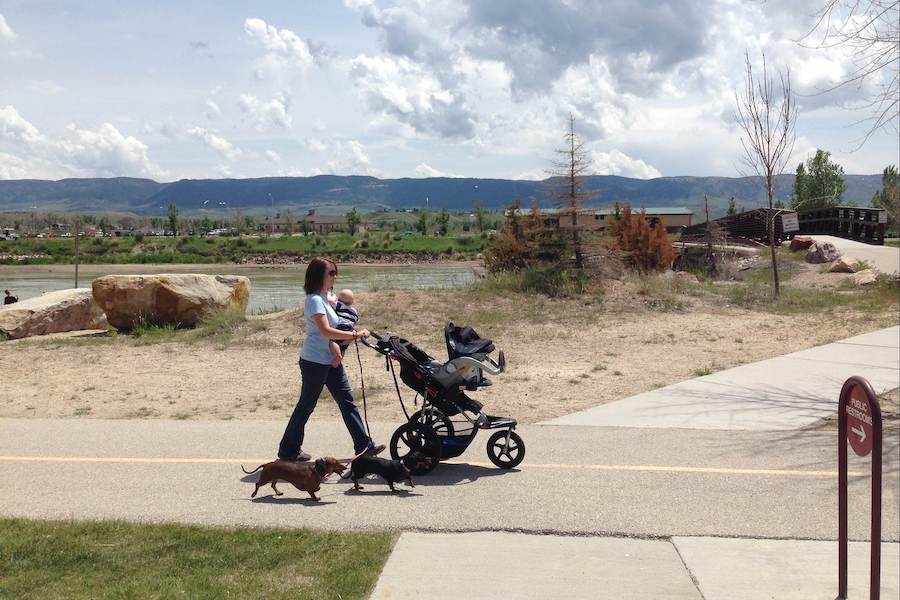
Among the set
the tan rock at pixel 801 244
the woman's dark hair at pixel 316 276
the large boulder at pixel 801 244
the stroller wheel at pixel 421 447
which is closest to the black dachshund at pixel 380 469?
the stroller wheel at pixel 421 447

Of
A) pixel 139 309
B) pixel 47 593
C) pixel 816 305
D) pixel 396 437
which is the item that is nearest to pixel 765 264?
pixel 816 305

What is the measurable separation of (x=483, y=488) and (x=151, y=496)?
7.73 feet

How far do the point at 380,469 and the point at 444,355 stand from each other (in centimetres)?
663

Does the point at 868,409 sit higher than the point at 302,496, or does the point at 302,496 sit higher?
the point at 868,409

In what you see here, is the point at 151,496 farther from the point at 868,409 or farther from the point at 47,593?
the point at 868,409

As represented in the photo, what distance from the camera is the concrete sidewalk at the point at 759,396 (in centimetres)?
841

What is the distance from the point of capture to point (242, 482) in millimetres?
6547

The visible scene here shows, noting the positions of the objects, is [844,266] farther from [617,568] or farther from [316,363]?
[617,568]

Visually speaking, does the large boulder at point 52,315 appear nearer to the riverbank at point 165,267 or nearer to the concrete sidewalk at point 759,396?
the concrete sidewalk at point 759,396

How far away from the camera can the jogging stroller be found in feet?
21.8

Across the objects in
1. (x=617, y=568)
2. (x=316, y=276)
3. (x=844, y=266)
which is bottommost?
(x=617, y=568)

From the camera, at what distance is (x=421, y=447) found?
6.74m

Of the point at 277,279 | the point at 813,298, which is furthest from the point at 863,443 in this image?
the point at 277,279

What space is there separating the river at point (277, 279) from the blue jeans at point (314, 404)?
11.7 metres
